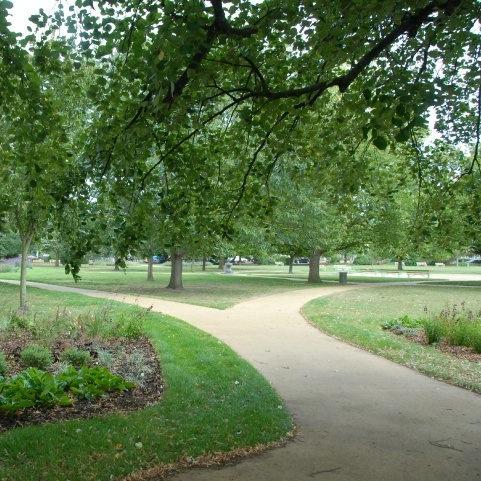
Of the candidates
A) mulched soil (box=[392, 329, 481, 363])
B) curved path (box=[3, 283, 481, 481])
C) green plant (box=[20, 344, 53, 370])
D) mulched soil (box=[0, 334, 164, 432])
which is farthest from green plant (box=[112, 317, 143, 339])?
mulched soil (box=[392, 329, 481, 363])

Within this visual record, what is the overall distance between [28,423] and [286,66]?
4810 mm

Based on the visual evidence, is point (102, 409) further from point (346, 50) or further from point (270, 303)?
point (270, 303)

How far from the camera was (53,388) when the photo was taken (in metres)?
5.48

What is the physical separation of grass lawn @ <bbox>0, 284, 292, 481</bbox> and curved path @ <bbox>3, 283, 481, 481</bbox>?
33 centimetres

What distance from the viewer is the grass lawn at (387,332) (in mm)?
8148

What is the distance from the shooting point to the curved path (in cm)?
433

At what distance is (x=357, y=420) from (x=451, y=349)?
5291 millimetres

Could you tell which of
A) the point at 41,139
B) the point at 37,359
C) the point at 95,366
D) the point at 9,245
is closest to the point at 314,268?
the point at 95,366

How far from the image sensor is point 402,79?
182 inches

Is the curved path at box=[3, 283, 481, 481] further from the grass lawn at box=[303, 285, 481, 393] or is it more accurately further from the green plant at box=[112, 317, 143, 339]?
the green plant at box=[112, 317, 143, 339]

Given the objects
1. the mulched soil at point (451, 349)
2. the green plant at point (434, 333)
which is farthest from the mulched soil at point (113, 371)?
the green plant at point (434, 333)

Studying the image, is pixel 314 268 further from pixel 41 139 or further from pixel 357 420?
pixel 41 139

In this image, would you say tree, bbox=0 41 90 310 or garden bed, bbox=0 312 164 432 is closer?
tree, bbox=0 41 90 310

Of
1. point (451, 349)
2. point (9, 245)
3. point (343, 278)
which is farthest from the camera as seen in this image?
point (9, 245)
